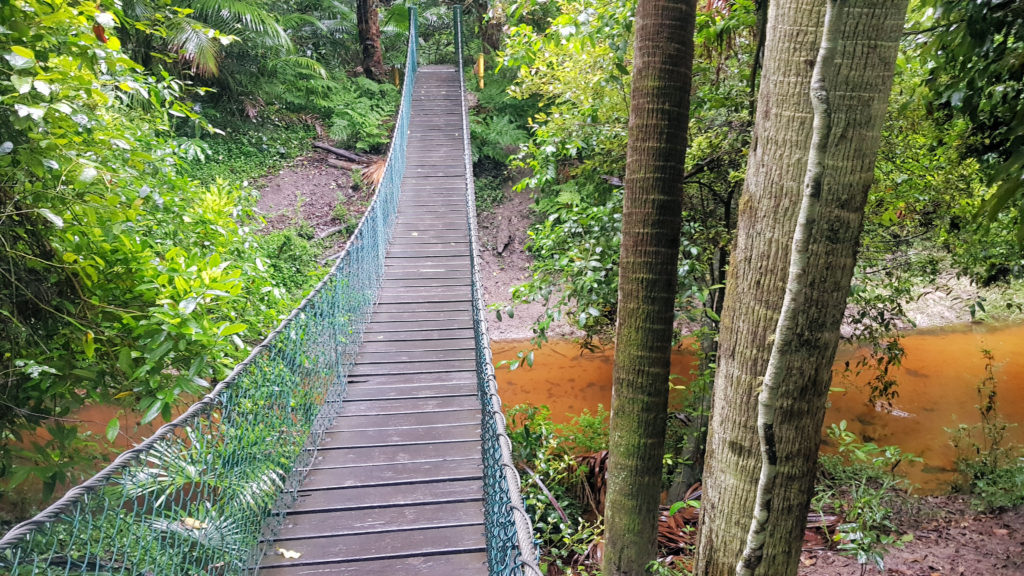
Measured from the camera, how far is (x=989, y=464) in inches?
202

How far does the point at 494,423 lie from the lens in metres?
2.43

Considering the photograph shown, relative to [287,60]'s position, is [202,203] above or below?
below

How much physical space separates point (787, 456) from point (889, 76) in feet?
2.82

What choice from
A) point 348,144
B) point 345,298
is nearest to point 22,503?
point 345,298

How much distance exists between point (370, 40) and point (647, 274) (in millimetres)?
11906

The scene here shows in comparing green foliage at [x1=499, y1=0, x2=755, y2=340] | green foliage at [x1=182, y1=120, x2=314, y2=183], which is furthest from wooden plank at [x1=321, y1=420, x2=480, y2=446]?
green foliage at [x1=182, y1=120, x2=314, y2=183]

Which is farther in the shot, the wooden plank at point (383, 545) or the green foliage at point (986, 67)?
the wooden plank at point (383, 545)

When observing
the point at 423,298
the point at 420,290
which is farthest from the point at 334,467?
the point at 420,290

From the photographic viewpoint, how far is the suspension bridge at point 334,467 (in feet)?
6.30

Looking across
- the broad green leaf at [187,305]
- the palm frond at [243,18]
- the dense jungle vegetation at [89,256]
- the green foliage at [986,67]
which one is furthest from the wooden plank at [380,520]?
the palm frond at [243,18]

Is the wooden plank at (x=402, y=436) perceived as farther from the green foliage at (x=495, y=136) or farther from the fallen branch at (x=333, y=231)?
the green foliage at (x=495, y=136)

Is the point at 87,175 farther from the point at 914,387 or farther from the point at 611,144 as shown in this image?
the point at 914,387

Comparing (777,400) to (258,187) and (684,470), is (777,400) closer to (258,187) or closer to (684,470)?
(684,470)

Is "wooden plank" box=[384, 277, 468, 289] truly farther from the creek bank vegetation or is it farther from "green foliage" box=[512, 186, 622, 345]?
"green foliage" box=[512, 186, 622, 345]
